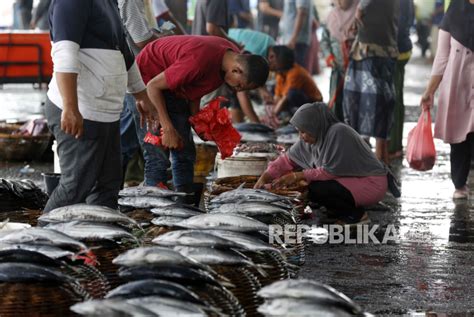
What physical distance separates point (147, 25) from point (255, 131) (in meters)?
2.31

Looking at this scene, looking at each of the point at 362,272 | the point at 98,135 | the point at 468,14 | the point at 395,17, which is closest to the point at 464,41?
the point at 468,14

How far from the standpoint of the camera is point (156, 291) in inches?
171

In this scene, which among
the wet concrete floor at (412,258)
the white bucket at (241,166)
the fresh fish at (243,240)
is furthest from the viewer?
the white bucket at (241,166)

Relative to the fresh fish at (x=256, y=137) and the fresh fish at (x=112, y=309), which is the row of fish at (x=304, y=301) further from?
the fresh fish at (x=256, y=137)

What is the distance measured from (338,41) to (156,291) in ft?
29.5

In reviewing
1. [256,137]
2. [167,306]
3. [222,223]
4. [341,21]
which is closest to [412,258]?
[222,223]

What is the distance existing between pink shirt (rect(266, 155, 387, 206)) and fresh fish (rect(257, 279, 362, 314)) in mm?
4357

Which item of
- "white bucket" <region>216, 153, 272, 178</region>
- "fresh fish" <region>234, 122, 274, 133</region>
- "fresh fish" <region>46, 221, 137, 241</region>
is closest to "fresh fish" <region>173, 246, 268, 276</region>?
"fresh fish" <region>46, 221, 137, 241</region>

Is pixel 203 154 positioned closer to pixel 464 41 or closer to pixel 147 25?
pixel 147 25

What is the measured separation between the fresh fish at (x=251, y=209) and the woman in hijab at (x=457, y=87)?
3853 mm

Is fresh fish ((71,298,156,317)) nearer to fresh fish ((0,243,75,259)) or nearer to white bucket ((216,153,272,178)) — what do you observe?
fresh fish ((0,243,75,259))

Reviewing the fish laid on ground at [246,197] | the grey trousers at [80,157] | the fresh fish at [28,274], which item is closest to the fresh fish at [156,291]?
the fresh fish at [28,274]

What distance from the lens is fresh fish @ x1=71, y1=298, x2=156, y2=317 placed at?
411 cm

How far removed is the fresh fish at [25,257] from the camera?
15.6ft
